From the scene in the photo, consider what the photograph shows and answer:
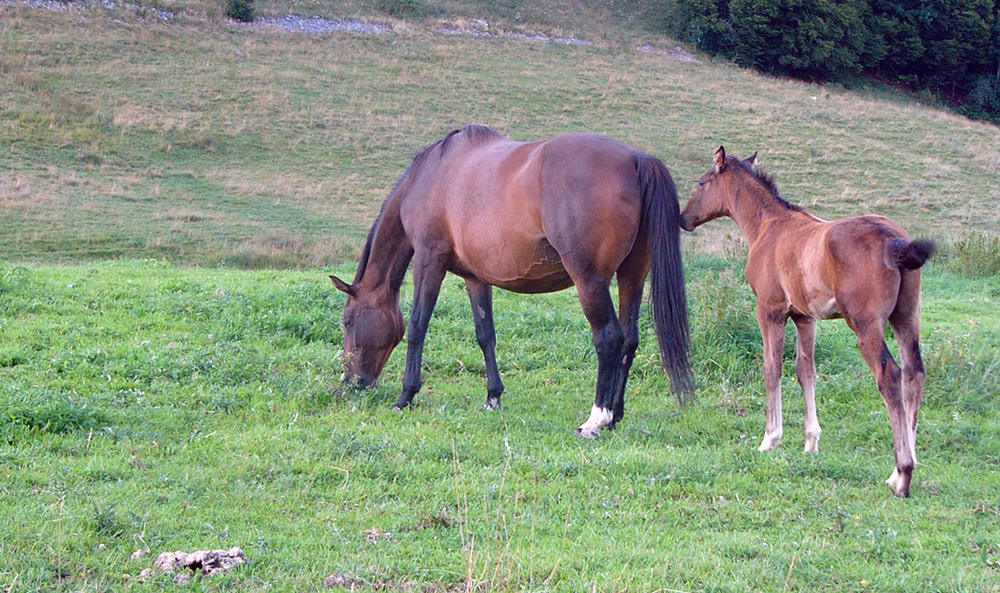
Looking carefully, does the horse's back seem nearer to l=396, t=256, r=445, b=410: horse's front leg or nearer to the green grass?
l=396, t=256, r=445, b=410: horse's front leg

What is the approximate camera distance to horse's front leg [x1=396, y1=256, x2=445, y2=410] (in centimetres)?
752

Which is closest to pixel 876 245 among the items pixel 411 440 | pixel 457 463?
pixel 457 463

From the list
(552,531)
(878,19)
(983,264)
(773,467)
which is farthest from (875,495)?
(878,19)

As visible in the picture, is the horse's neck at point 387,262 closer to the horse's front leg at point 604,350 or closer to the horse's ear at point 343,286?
the horse's ear at point 343,286

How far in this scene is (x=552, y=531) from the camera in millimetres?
4566

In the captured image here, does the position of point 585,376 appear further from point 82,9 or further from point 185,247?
point 82,9

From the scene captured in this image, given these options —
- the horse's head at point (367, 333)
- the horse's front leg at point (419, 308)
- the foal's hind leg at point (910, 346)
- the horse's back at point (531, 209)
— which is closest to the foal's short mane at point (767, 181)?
the horse's back at point (531, 209)

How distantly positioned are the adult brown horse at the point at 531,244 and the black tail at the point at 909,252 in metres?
1.72

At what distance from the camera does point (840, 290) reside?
5.41 metres

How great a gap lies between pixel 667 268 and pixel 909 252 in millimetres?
1877

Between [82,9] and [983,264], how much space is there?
36.7 m

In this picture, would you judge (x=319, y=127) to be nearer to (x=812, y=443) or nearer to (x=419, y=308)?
→ (x=419, y=308)

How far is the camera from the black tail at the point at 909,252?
5008mm

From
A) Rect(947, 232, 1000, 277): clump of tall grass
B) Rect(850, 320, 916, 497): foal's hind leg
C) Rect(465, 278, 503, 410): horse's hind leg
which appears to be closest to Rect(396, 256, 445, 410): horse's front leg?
Rect(465, 278, 503, 410): horse's hind leg
